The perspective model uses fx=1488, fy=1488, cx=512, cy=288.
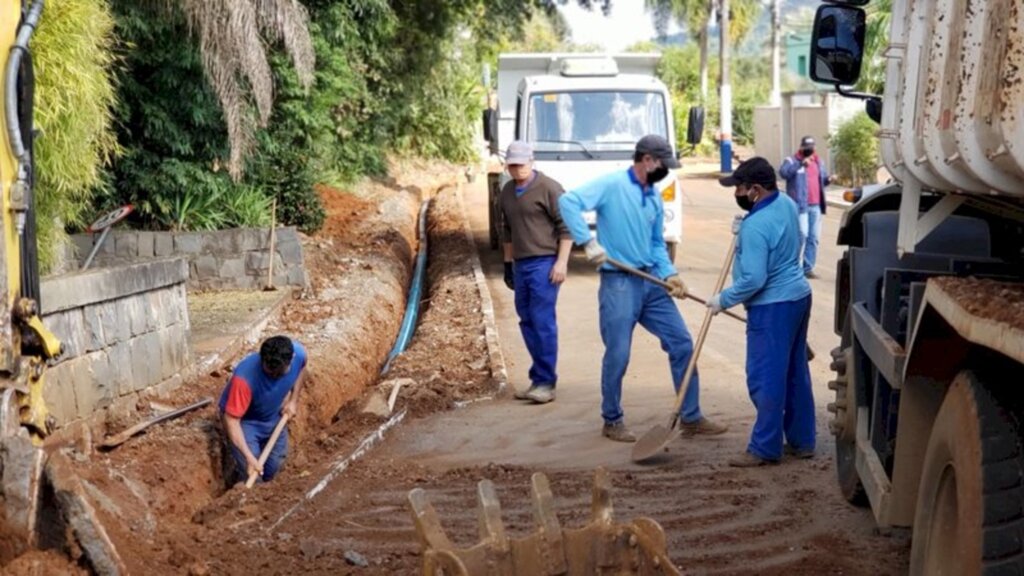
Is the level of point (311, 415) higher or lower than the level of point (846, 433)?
lower

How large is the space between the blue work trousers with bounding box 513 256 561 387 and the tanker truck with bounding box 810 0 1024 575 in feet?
11.1

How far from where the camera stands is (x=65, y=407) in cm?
954

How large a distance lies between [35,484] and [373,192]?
2316 cm

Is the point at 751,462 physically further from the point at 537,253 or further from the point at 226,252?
the point at 226,252


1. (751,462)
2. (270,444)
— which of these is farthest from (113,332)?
(751,462)

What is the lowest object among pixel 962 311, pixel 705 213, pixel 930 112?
pixel 705 213

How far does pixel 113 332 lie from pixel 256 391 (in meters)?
1.24

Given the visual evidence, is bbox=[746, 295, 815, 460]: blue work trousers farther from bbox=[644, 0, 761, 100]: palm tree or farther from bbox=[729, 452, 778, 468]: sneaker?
bbox=[644, 0, 761, 100]: palm tree

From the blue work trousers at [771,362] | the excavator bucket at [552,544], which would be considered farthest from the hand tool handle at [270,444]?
the excavator bucket at [552,544]

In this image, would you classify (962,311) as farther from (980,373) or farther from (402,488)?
(402,488)

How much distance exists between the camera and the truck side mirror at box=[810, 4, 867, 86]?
6.75 m

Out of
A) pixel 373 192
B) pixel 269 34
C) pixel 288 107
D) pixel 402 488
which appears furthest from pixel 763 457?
pixel 373 192

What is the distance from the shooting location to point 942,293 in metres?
4.73

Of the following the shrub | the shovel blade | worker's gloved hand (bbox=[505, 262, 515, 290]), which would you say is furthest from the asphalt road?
the shrub
